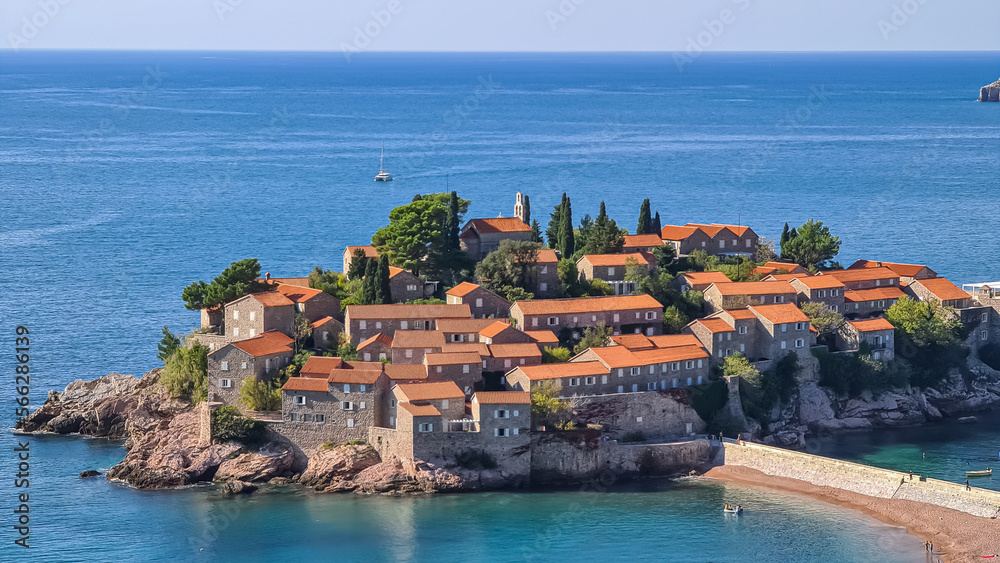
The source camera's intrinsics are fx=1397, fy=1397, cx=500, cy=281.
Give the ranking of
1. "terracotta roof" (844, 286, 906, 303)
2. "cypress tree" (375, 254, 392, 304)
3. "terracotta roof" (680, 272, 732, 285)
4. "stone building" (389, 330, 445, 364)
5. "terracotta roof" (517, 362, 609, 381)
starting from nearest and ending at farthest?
1. "terracotta roof" (517, 362, 609, 381)
2. "stone building" (389, 330, 445, 364)
3. "cypress tree" (375, 254, 392, 304)
4. "terracotta roof" (680, 272, 732, 285)
5. "terracotta roof" (844, 286, 906, 303)

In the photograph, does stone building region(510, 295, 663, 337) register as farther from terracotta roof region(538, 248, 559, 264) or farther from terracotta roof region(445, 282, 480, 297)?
terracotta roof region(538, 248, 559, 264)

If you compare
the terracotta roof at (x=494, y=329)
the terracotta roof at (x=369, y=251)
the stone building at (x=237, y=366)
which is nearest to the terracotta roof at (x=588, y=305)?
the terracotta roof at (x=494, y=329)

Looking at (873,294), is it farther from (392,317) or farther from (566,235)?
(392,317)

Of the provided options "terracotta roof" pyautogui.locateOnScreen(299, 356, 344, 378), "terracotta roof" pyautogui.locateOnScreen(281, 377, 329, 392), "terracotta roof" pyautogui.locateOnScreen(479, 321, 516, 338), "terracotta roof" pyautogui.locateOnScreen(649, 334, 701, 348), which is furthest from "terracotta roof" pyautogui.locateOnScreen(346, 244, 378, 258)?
"terracotta roof" pyautogui.locateOnScreen(649, 334, 701, 348)

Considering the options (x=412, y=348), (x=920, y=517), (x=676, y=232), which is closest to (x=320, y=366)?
(x=412, y=348)

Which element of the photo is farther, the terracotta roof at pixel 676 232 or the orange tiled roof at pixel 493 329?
the terracotta roof at pixel 676 232

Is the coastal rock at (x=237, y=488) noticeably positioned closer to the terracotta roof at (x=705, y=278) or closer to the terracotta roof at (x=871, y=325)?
the terracotta roof at (x=705, y=278)
